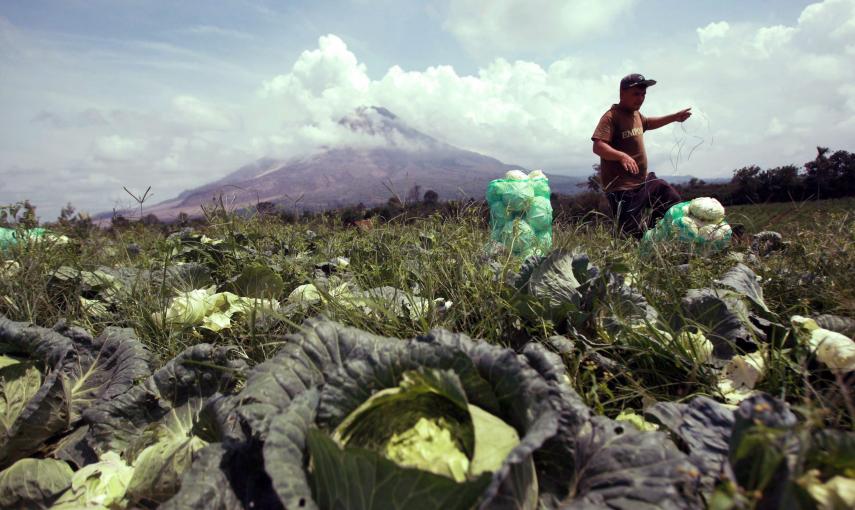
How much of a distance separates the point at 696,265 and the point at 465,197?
87.6 inches

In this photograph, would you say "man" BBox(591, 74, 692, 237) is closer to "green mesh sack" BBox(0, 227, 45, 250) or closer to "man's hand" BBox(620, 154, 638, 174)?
"man's hand" BBox(620, 154, 638, 174)

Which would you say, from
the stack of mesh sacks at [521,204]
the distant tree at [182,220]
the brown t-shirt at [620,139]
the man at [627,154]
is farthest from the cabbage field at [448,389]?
the distant tree at [182,220]

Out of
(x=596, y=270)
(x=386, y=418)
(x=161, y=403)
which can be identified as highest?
(x=596, y=270)

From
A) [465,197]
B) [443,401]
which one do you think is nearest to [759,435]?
[443,401]

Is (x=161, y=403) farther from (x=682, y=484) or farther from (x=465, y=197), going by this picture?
(x=465, y=197)

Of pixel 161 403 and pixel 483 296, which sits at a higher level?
pixel 483 296

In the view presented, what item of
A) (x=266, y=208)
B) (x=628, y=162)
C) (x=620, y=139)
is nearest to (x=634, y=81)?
(x=620, y=139)

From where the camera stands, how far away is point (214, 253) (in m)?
4.54

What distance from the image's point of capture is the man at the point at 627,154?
620 centimetres

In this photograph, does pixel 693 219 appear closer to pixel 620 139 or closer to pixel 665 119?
pixel 620 139

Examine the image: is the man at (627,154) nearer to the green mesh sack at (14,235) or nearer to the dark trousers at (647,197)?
the dark trousers at (647,197)

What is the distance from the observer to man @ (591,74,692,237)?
620cm

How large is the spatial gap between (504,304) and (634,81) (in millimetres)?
5529

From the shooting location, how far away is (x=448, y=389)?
130 centimetres
